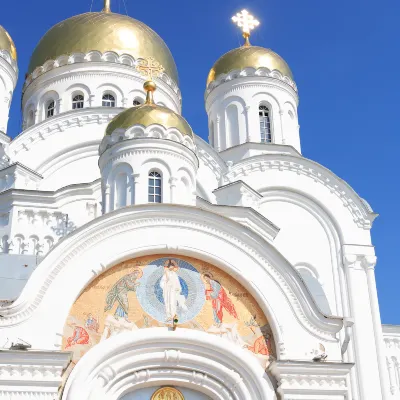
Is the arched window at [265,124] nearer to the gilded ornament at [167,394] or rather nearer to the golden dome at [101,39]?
the golden dome at [101,39]

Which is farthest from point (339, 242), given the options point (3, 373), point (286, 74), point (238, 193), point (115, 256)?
point (3, 373)

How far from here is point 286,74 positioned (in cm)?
2112

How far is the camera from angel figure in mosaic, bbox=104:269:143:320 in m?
→ 10.3

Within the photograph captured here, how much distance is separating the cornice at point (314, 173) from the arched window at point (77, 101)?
4.23m

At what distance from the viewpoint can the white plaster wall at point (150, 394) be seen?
33.1ft

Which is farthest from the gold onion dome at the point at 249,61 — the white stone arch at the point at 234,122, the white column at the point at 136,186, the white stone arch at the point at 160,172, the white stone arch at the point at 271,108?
the white column at the point at 136,186

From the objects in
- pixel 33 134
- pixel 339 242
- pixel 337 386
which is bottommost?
pixel 337 386

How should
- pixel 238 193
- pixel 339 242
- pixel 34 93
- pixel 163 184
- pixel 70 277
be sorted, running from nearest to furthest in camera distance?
pixel 70 277 → pixel 163 184 → pixel 238 193 → pixel 339 242 → pixel 34 93

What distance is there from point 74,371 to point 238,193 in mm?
7733

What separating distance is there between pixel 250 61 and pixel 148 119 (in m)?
8.18

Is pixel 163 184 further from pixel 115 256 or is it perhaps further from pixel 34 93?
pixel 34 93

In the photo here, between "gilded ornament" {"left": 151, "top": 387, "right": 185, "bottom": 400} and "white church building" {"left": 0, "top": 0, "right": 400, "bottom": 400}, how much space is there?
14 millimetres

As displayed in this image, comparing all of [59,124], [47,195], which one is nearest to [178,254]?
[47,195]

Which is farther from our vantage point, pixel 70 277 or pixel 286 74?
pixel 286 74
